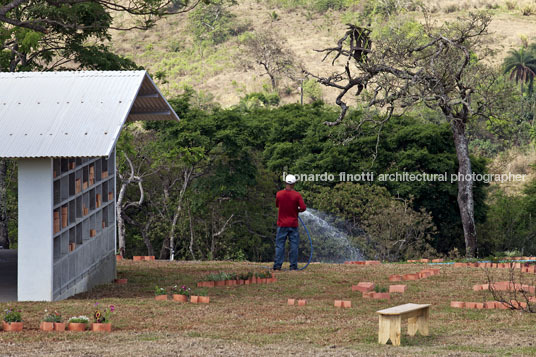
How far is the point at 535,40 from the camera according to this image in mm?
76062

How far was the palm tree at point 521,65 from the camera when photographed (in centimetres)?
6700

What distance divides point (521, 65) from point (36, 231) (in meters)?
62.0

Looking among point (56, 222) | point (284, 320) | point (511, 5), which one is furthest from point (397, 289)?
point (511, 5)

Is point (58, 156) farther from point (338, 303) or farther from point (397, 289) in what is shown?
point (397, 289)

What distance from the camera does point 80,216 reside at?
13422 millimetres

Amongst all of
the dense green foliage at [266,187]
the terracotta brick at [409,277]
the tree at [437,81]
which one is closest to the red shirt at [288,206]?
the terracotta brick at [409,277]

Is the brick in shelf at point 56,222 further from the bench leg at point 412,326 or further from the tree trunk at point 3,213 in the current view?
the tree trunk at point 3,213

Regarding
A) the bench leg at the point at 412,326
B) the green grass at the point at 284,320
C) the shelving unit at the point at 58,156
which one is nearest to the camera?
the green grass at the point at 284,320

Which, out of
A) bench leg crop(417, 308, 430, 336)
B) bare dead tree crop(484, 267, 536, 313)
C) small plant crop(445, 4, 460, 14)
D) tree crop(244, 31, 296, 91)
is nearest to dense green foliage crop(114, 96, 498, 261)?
bare dead tree crop(484, 267, 536, 313)

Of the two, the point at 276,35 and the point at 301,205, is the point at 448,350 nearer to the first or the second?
the point at 301,205

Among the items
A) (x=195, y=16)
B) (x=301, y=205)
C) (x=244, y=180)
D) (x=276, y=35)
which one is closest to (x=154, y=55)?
(x=195, y=16)

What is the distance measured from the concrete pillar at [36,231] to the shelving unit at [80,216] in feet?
0.81

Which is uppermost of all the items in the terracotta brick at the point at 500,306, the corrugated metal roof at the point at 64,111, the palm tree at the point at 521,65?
the palm tree at the point at 521,65

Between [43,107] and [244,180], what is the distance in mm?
20758
